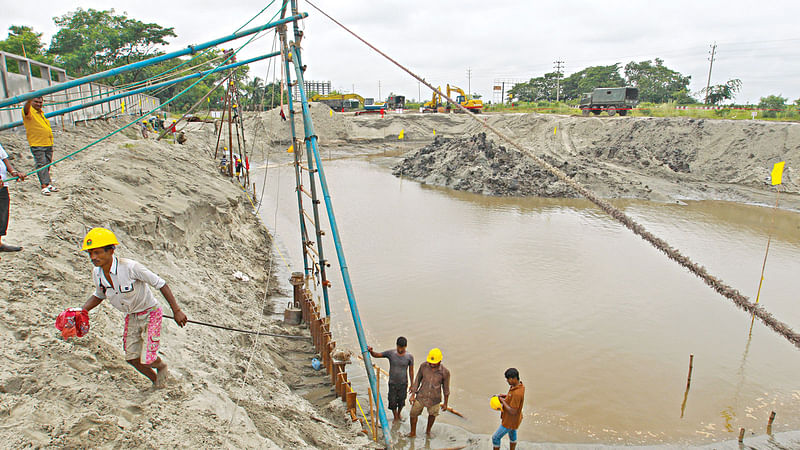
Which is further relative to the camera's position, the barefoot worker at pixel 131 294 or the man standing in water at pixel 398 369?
the man standing in water at pixel 398 369

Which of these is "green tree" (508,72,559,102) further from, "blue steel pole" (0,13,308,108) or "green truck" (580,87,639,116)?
"blue steel pole" (0,13,308,108)

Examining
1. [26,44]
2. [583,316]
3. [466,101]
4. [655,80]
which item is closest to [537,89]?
[655,80]

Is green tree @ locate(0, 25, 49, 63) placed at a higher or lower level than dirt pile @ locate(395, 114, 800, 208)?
higher

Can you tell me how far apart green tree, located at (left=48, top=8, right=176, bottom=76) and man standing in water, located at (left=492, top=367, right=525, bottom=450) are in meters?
41.6

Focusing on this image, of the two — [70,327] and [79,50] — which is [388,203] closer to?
[70,327]

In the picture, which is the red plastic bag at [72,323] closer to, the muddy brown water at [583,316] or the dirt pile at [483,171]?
the muddy brown water at [583,316]

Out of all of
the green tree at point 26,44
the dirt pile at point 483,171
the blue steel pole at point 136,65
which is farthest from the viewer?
the green tree at point 26,44

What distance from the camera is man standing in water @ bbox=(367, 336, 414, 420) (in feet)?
19.2

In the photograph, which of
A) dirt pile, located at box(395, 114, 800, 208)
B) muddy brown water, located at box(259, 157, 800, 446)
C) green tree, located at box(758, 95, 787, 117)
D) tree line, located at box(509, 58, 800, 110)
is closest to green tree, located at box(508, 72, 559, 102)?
tree line, located at box(509, 58, 800, 110)

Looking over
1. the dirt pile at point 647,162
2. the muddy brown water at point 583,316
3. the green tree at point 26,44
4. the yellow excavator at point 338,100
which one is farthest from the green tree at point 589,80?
the green tree at point 26,44

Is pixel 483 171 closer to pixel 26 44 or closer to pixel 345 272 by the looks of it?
pixel 345 272

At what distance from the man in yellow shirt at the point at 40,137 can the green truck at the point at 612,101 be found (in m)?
37.5

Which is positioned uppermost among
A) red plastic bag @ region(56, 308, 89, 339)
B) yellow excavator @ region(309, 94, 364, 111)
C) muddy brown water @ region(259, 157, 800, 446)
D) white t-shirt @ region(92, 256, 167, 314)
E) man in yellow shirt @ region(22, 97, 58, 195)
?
yellow excavator @ region(309, 94, 364, 111)

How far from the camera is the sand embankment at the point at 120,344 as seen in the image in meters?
3.45
